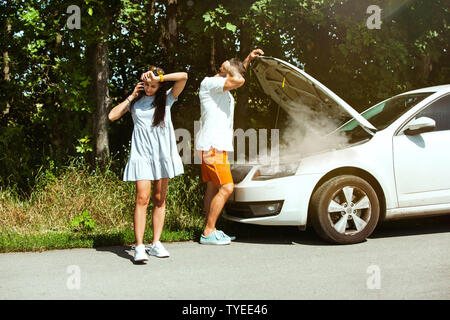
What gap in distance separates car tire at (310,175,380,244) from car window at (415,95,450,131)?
3.74 feet

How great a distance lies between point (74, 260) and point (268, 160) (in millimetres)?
2466

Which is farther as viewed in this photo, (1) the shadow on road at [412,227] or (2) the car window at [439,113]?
(1) the shadow on road at [412,227]

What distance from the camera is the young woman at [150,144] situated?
503 cm

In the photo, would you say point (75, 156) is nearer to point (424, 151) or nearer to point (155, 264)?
point (155, 264)

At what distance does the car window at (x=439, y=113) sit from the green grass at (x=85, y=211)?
3.04 metres

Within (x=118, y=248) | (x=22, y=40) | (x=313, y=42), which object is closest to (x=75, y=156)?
(x=22, y=40)

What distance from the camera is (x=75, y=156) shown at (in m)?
8.15

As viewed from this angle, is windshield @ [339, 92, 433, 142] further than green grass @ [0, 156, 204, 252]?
Yes

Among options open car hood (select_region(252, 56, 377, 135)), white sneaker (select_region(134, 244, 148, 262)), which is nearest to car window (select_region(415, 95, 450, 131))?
open car hood (select_region(252, 56, 377, 135))

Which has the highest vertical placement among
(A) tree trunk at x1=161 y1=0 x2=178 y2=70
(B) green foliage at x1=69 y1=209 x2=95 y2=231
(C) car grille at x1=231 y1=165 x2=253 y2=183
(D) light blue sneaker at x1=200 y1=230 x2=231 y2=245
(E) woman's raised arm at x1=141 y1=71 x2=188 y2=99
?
(A) tree trunk at x1=161 y1=0 x2=178 y2=70

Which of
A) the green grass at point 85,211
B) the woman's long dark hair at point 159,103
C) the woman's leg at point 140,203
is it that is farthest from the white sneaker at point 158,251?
the woman's long dark hair at point 159,103

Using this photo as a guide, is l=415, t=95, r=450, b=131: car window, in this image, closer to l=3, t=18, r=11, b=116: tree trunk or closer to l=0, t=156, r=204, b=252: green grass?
l=0, t=156, r=204, b=252: green grass

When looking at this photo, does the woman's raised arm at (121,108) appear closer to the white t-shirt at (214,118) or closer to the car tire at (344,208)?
the white t-shirt at (214,118)

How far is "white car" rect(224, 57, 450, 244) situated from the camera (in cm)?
549
